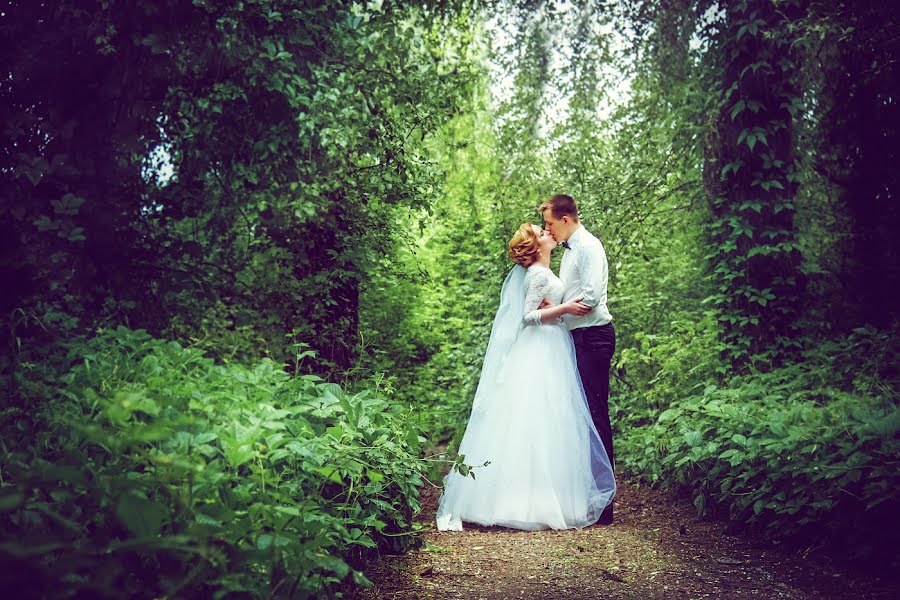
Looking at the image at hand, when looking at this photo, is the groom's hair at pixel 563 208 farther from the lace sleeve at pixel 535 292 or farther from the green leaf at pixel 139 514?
the green leaf at pixel 139 514

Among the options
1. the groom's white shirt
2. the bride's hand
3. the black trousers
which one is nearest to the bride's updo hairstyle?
the groom's white shirt

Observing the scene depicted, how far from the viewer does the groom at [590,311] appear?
5.12 meters

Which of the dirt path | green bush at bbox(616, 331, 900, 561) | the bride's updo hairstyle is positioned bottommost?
the dirt path

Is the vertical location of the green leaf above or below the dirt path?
above

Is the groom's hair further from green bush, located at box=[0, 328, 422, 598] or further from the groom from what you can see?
green bush, located at box=[0, 328, 422, 598]

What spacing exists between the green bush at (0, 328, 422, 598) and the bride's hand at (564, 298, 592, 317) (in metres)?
1.75

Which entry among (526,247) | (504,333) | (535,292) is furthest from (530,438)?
(526,247)

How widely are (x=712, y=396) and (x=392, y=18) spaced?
159 inches

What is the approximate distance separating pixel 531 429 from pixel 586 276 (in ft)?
3.79

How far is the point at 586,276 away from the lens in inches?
201

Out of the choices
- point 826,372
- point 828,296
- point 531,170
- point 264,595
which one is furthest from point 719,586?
point 531,170

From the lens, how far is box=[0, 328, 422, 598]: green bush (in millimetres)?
1895

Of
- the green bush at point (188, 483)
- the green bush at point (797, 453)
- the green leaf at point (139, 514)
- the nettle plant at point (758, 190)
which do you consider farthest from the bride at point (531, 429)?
the green leaf at point (139, 514)

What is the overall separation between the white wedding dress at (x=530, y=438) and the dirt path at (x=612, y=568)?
0.16 metres
